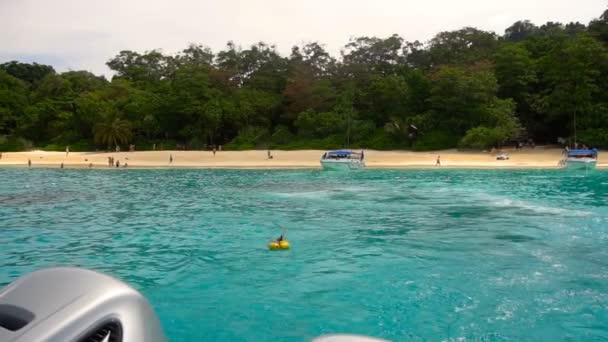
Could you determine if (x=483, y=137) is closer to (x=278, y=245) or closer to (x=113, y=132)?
(x=278, y=245)

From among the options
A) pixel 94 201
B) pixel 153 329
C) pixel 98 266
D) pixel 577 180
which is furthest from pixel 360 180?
pixel 153 329

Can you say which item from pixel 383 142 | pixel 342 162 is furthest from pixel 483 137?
pixel 342 162

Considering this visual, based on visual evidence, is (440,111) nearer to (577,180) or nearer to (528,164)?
(528,164)

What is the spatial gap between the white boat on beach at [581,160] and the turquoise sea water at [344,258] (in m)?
14.9

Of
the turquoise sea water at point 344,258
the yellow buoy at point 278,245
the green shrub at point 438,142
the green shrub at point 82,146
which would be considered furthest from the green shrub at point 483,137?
the green shrub at point 82,146

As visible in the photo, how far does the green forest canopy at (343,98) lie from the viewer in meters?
55.1

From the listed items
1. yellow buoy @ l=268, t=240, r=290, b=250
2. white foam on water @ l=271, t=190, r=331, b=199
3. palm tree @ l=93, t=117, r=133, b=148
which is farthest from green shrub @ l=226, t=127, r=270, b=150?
yellow buoy @ l=268, t=240, r=290, b=250

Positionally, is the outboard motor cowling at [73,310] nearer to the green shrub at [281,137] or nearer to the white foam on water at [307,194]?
the white foam on water at [307,194]

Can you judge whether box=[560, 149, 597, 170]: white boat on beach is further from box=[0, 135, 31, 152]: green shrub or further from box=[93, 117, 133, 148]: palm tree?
box=[0, 135, 31, 152]: green shrub

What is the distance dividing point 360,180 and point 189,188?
11.9 m

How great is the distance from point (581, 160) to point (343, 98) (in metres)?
33.9

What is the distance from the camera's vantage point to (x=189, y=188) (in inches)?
1251

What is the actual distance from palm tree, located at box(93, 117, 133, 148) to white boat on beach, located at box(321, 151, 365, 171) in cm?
3692

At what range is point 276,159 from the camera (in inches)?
2306
